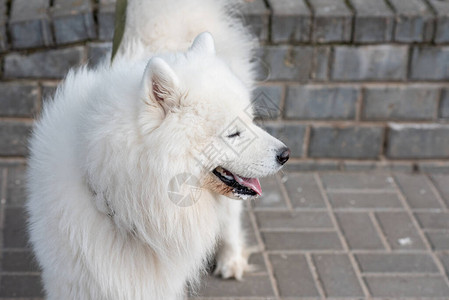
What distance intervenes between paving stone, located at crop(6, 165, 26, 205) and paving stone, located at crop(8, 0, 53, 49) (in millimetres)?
872

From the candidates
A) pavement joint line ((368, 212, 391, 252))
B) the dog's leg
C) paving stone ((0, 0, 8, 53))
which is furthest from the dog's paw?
paving stone ((0, 0, 8, 53))

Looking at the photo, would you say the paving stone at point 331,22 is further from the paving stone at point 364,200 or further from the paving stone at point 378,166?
the paving stone at point 364,200

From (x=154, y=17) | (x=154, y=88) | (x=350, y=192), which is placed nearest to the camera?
(x=154, y=88)

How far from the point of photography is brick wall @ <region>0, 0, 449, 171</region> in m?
4.05

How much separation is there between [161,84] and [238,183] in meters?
0.54

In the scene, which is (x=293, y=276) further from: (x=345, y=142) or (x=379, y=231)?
(x=345, y=142)

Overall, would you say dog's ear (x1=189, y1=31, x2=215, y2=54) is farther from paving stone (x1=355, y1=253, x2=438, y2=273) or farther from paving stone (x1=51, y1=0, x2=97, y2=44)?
paving stone (x1=355, y1=253, x2=438, y2=273)

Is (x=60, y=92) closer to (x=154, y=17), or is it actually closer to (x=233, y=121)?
(x=154, y=17)

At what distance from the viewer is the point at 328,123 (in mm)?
4438

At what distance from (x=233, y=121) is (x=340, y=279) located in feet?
5.25

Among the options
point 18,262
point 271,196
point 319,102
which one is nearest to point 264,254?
point 271,196

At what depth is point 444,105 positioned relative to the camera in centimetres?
444

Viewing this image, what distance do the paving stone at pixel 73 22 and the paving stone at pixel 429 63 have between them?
218 cm

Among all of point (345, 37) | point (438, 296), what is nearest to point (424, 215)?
point (438, 296)
